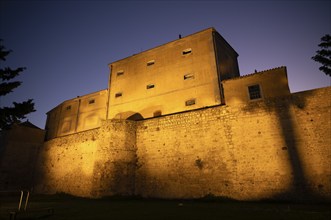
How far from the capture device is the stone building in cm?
1179

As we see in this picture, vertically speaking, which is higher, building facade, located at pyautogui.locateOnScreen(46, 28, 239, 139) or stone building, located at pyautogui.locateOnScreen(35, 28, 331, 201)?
building facade, located at pyautogui.locateOnScreen(46, 28, 239, 139)

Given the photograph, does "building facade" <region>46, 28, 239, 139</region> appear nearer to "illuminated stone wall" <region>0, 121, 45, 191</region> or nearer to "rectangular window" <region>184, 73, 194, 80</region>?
"rectangular window" <region>184, 73, 194, 80</region>

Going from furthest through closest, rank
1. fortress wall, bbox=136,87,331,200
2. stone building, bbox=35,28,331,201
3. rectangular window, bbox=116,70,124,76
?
rectangular window, bbox=116,70,124,76
stone building, bbox=35,28,331,201
fortress wall, bbox=136,87,331,200

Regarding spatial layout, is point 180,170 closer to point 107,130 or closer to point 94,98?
point 107,130

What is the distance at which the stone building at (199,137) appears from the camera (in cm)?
1179

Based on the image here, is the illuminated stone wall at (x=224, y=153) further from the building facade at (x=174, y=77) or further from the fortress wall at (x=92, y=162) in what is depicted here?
the building facade at (x=174, y=77)

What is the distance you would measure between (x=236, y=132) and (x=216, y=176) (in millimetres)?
3026

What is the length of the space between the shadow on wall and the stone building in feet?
0.16

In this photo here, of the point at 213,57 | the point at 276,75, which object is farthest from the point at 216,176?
the point at 213,57

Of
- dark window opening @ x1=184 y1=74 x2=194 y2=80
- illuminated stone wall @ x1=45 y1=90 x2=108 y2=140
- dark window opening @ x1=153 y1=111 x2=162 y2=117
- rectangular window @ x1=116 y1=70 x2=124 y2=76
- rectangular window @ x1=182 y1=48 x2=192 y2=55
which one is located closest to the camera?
dark window opening @ x1=184 y1=74 x2=194 y2=80

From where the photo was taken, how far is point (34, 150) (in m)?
23.6

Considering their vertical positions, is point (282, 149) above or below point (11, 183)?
above

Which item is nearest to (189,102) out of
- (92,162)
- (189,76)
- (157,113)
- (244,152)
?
(189,76)

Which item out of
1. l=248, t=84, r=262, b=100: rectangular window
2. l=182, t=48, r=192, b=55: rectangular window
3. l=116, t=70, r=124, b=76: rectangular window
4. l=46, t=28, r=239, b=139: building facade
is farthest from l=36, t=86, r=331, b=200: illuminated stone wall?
l=116, t=70, r=124, b=76: rectangular window
